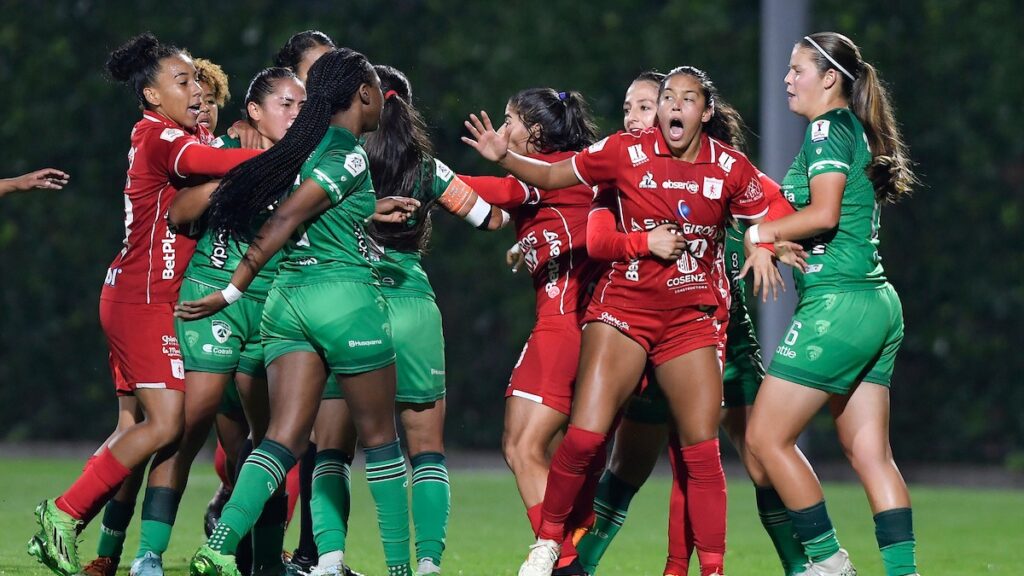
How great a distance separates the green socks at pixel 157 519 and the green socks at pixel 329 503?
565mm

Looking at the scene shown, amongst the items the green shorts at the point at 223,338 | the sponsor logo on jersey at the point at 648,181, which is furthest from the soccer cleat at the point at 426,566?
the sponsor logo on jersey at the point at 648,181

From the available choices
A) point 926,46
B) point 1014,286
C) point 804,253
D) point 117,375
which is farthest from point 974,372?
point 117,375

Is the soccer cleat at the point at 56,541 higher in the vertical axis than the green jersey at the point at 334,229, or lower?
lower

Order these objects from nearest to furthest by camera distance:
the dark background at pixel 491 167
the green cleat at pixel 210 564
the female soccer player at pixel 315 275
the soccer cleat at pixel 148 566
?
the green cleat at pixel 210 564, the female soccer player at pixel 315 275, the soccer cleat at pixel 148 566, the dark background at pixel 491 167

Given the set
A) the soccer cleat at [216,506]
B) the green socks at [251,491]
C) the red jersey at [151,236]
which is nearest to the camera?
the green socks at [251,491]

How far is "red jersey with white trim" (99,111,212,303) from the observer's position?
5.90 meters

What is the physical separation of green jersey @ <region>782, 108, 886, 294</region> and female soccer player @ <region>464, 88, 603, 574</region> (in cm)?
90

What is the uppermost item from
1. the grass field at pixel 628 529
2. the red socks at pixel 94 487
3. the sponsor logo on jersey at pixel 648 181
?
the sponsor logo on jersey at pixel 648 181

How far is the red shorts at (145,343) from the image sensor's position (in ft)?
18.9

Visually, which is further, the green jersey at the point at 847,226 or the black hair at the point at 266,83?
the black hair at the point at 266,83

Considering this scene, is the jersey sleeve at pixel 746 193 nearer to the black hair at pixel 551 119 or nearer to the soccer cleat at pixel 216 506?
the black hair at pixel 551 119

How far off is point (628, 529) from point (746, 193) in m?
3.88

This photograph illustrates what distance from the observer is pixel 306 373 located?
5281mm

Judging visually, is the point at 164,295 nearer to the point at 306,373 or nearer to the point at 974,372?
the point at 306,373
